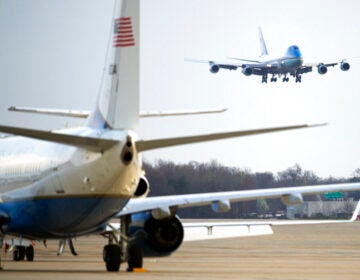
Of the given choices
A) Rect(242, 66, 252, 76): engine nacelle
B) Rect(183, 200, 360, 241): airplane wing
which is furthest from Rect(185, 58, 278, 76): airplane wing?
Rect(183, 200, 360, 241): airplane wing

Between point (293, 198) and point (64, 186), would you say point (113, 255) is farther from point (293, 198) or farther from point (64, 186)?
point (293, 198)

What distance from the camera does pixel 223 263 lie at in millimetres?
40656

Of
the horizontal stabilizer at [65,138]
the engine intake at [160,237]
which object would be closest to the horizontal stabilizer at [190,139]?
the horizontal stabilizer at [65,138]

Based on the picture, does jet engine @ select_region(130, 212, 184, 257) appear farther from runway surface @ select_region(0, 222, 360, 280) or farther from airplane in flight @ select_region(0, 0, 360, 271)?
runway surface @ select_region(0, 222, 360, 280)

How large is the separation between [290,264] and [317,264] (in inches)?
36.5

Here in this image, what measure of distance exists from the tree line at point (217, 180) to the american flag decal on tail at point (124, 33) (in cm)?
3978

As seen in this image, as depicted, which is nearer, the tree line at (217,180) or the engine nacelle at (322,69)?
the tree line at (217,180)

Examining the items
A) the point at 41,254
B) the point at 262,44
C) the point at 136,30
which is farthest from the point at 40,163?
the point at 262,44

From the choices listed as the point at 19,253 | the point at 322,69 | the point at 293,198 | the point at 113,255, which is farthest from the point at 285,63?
the point at 113,255

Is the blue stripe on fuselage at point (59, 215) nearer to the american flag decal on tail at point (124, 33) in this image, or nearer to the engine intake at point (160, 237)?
the engine intake at point (160, 237)

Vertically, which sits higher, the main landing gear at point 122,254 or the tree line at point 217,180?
the tree line at point 217,180

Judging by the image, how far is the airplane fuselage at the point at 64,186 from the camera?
1238 inches

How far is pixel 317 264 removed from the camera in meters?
39.0

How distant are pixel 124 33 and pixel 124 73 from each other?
1.08 metres
